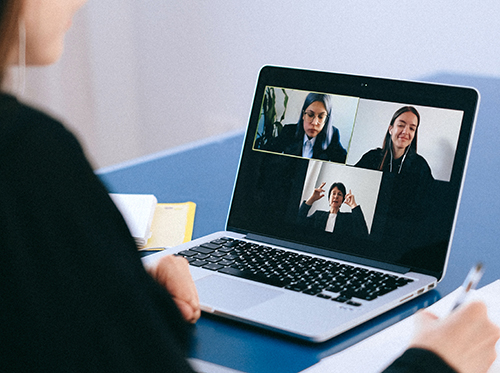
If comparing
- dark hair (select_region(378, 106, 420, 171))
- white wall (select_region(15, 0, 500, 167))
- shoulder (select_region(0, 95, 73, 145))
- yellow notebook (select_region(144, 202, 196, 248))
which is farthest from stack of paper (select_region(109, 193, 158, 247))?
white wall (select_region(15, 0, 500, 167))

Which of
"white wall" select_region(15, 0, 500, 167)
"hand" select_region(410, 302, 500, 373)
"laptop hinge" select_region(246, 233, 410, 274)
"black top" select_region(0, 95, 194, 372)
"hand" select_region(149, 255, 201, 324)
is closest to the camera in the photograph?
"black top" select_region(0, 95, 194, 372)

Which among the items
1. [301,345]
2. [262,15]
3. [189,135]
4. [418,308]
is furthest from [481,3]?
[301,345]

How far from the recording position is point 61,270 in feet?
1.49

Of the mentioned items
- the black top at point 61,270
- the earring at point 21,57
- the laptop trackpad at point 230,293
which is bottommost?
the laptop trackpad at point 230,293

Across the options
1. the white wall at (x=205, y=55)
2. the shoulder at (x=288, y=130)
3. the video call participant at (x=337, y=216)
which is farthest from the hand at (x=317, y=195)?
the white wall at (x=205, y=55)

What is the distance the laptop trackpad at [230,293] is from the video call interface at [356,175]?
0.57 feet

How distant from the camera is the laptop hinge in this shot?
2.81 ft

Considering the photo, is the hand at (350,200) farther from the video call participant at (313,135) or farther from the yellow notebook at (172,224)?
the yellow notebook at (172,224)

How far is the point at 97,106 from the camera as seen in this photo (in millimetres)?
2965

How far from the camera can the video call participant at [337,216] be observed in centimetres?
90

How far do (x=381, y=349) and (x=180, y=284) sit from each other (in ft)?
0.78

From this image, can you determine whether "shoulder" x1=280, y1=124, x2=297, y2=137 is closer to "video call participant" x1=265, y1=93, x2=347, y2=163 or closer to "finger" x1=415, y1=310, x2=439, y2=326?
"video call participant" x1=265, y1=93, x2=347, y2=163

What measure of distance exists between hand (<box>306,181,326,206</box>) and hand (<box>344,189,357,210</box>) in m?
0.04

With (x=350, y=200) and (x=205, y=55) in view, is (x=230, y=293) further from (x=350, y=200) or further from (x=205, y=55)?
(x=205, y=55)
